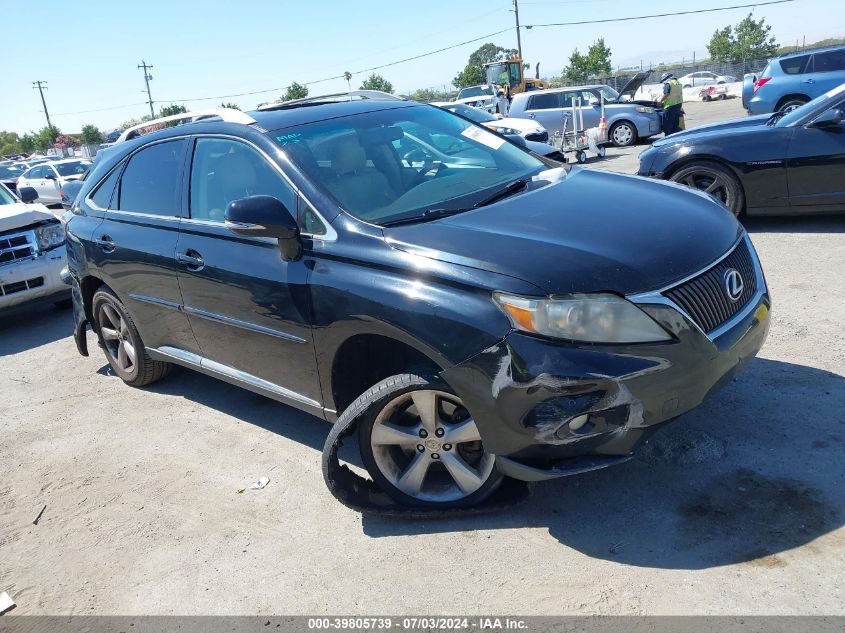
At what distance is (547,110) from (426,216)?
→ 17.1 meters

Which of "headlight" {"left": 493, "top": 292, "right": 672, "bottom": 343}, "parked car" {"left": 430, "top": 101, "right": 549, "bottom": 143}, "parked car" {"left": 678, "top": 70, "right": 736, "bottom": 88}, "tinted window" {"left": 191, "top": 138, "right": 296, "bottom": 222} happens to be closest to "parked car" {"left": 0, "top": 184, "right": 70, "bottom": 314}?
"tinted window" {"left": 191, "top": 138, "right": 296, "bottom": 222}

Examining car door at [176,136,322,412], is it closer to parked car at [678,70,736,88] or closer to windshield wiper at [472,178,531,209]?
windshield wiper at [472,178,531,209]

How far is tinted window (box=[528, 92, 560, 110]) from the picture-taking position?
19219 mm

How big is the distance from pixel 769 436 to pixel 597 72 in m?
67.2

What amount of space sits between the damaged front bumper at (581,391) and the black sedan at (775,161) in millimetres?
4809

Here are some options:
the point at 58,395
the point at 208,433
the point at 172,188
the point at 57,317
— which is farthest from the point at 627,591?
the point at 57,317

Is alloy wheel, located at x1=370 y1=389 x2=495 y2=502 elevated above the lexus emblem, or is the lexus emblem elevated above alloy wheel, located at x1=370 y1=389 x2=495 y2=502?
the lexus emblem

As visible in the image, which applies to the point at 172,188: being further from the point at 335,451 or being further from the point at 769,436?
the point at 769,436

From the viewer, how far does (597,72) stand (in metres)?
64.8

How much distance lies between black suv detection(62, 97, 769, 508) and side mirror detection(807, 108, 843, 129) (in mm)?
4009

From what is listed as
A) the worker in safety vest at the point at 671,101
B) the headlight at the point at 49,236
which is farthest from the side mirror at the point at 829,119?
the worker in safety vest at the point at 671,101

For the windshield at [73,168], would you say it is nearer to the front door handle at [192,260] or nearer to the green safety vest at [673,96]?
the green safety vest at [673,96]

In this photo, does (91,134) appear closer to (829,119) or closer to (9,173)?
(9,173)

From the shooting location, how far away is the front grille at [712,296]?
2742 mm
